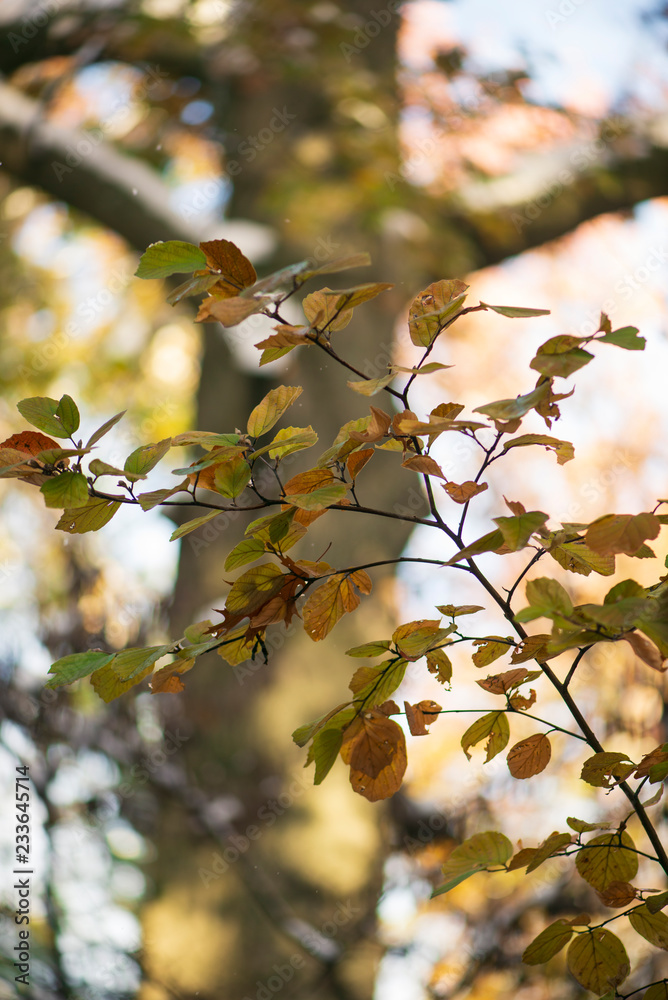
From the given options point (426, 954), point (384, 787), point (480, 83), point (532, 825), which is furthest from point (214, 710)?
point (480, 83)

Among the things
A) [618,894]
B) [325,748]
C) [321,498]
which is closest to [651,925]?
[618,894]

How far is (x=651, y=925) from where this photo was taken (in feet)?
1.52

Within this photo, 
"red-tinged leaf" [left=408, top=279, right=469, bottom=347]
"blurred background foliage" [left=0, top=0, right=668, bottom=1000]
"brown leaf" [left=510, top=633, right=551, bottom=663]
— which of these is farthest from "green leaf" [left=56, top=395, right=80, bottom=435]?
"blurred background foliage" [left=0, top=0, right=668, bottom=1000]

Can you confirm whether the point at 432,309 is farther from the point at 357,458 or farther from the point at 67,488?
the point at 67,488

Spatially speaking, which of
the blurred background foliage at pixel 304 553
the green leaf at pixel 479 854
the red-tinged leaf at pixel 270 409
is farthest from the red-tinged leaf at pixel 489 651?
the blurred background foliage at pixel 304 553

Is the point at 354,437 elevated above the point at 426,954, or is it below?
above

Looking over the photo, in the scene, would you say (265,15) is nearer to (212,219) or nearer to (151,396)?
(212,219)

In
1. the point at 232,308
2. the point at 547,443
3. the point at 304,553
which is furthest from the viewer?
the point at 304,553

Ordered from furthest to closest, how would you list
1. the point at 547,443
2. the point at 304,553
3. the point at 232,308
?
the point at 304,553 → the point at 547,443 → the point at 232,308

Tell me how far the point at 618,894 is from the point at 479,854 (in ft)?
0.31

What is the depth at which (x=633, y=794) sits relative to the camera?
459 mm

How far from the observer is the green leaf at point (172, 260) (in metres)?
0.38

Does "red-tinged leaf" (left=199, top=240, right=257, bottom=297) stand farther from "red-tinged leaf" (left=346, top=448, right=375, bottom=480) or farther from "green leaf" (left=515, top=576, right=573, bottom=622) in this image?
"green leaf" (left=515, top=576, right=573, bottom=622)

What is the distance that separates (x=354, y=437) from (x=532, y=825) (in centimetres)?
223
